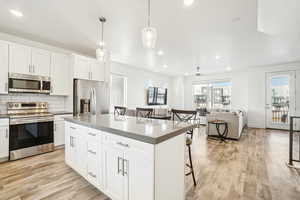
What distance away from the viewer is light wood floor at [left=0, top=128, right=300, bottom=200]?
1.86 metres

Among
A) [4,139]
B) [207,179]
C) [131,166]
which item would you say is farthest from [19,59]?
[207,179]

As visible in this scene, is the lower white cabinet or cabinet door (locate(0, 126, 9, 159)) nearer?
the lower white cabinet

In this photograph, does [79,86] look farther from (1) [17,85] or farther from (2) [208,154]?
(2) [208,154]

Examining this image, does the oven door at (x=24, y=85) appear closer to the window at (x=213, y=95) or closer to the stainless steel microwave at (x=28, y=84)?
the stainless steel microwave at (x=28, y=84)

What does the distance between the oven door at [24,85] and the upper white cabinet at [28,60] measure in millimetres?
A: 193

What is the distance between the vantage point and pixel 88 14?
249cm

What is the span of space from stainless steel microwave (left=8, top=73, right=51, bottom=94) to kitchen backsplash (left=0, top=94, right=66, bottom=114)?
307mm

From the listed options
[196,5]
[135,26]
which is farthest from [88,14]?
[196,5]

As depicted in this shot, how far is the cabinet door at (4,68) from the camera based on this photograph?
2.92 meters

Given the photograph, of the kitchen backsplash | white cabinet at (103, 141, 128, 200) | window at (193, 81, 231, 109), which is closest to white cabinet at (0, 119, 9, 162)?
the kitchen backsplash

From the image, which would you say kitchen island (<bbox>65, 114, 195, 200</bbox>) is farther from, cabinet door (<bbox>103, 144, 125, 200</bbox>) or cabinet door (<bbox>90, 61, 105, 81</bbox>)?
cabinet door (<bbox>90, 61, 105, 81</bbox>)

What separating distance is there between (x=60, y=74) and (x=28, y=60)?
0.72m

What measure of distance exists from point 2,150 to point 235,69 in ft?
28.3

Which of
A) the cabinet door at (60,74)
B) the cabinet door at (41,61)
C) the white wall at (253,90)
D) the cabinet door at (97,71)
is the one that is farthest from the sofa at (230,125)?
the cabinet door at (41,61)
